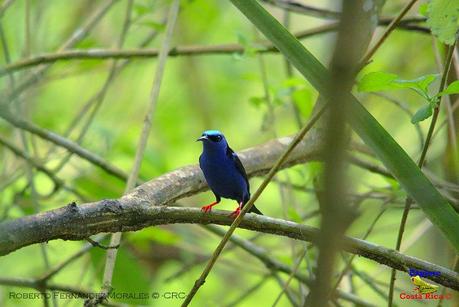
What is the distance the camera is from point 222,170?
412cm

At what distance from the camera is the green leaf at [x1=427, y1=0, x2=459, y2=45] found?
8.09 ft

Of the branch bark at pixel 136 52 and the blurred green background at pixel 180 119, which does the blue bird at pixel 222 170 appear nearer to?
the branch bark at pixel 136 52

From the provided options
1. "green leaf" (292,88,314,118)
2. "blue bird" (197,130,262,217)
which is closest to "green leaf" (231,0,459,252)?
"blue bird" (197,130,262,217)

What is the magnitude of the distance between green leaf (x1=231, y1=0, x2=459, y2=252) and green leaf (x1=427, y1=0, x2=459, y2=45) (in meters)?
0.61

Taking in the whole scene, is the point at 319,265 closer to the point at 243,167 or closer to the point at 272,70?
the point at 243,167

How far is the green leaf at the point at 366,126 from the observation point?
2064 mm

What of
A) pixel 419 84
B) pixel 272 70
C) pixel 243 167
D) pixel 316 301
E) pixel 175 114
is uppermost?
pixel 272 70

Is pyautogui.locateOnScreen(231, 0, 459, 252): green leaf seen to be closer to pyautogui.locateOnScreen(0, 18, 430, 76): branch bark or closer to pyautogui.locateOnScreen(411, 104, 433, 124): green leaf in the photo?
pyautogui.locateOnScreen(411, 104, 433, 124): green leaf

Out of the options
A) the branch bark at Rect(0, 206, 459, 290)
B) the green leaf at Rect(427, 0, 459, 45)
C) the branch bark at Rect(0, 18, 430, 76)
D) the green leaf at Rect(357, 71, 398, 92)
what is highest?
the branch bark at Rect(0, 18, 430, 76)

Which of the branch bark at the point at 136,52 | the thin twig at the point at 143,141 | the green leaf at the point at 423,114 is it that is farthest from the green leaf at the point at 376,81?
the branch bark at the point at 136,52

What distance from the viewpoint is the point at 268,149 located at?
13.8 ft

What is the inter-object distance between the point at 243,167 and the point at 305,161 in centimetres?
46

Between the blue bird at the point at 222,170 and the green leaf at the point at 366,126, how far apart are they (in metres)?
1.96

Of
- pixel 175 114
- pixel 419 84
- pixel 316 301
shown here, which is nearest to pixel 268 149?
pixel 419 84
